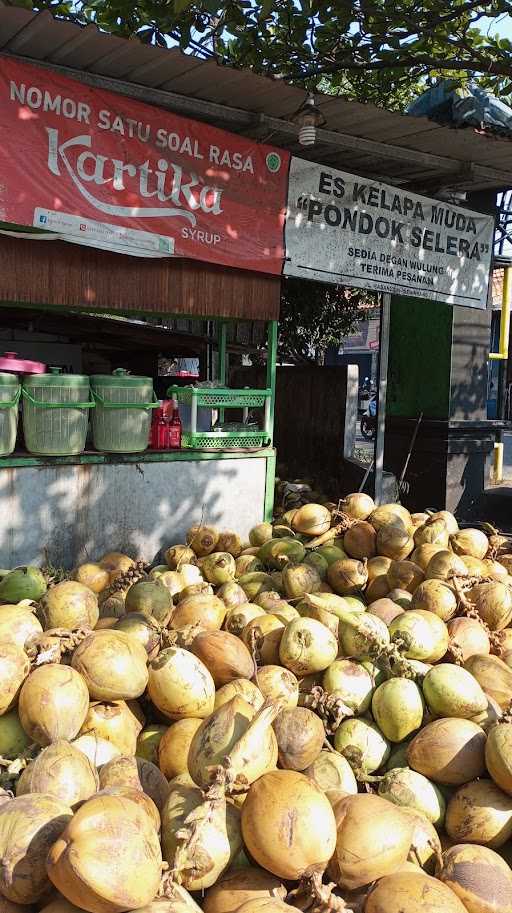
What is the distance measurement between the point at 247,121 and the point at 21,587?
4.13 m

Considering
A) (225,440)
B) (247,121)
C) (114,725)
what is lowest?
(114,725)

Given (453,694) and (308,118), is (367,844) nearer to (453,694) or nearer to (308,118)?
(453,694)

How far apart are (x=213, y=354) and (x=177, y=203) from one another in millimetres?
5007

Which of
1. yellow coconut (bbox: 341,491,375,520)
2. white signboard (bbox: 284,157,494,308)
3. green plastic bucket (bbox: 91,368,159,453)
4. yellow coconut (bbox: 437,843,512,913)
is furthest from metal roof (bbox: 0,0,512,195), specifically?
yellow coconut (bbox: 437,843,512,913)

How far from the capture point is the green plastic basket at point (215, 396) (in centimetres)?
619

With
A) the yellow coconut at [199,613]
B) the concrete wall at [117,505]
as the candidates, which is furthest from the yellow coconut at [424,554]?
the concrete wall at [117,505]

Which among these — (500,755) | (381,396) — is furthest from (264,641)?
(381,396)

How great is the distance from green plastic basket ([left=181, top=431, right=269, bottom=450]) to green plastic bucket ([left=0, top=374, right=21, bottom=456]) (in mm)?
1525

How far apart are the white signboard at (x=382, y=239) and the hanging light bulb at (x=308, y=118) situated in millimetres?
851

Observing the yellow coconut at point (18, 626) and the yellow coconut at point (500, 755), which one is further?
the yellow coconut at point (18, 626)

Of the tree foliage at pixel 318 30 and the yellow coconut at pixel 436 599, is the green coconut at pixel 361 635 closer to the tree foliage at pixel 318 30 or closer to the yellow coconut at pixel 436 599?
the yellow coconut at pixel 436 599

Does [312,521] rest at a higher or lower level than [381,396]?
lower

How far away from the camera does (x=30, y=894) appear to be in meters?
2.08

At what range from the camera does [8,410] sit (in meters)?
5.19
